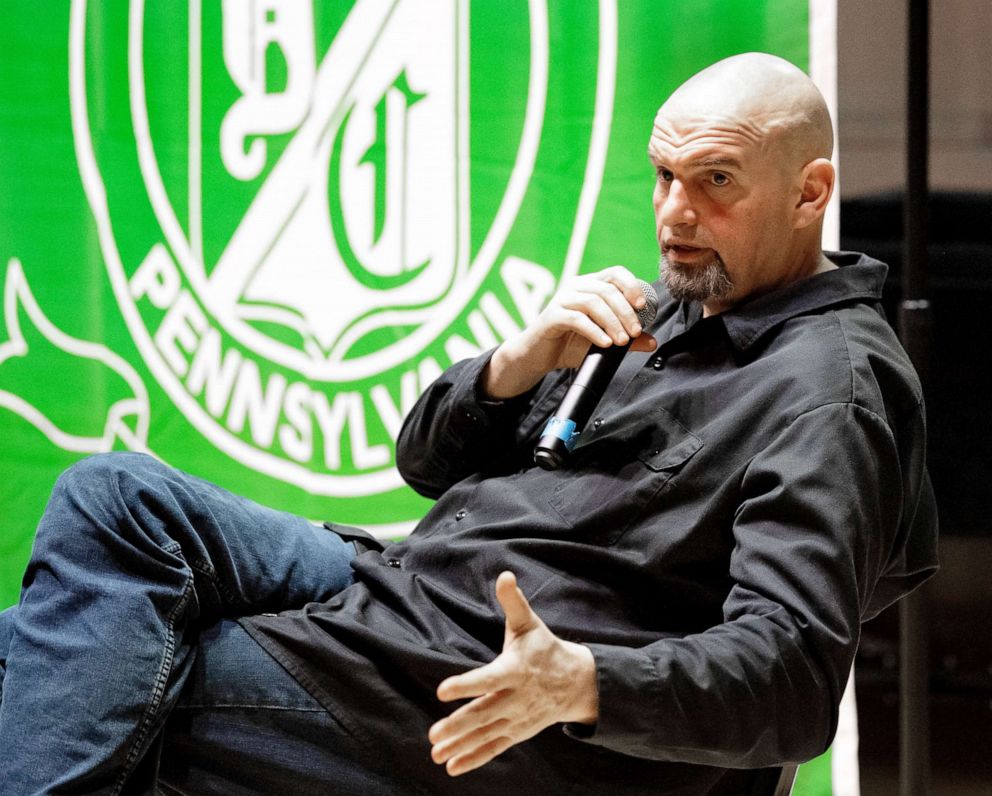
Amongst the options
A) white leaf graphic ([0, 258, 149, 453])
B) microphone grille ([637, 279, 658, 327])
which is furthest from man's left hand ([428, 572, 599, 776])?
white leaf graphic ([0, 258, 149, 453])

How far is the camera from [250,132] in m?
2.77

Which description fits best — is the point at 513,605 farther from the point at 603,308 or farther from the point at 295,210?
the point at 295,210

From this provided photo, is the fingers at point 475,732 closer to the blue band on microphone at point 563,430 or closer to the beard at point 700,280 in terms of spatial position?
the blue band on microphone at point 563,430

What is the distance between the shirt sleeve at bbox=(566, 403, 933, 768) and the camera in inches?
46.4

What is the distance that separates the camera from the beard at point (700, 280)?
1.57 meters

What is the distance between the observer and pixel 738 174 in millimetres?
1529

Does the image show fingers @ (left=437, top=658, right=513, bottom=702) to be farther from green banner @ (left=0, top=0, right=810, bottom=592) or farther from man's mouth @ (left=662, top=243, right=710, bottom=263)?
green banner @ (left=0, top=0, right=810, bottom=592)

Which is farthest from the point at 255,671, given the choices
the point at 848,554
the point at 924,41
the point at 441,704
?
the point at 924,41

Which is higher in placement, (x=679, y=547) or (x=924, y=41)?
(x=924, y=41)

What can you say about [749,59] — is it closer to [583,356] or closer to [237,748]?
[583,356]

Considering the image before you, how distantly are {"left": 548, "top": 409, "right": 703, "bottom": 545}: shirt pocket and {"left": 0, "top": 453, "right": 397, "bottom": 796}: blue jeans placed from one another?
14.3 inches

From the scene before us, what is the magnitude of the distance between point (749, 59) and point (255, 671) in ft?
3.13

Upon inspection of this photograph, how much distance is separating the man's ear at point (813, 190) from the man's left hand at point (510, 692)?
0.70 metres

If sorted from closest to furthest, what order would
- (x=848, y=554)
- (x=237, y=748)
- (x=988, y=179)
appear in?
(x=848, y=554), (x=237, y=748), (x=988, y=179)
